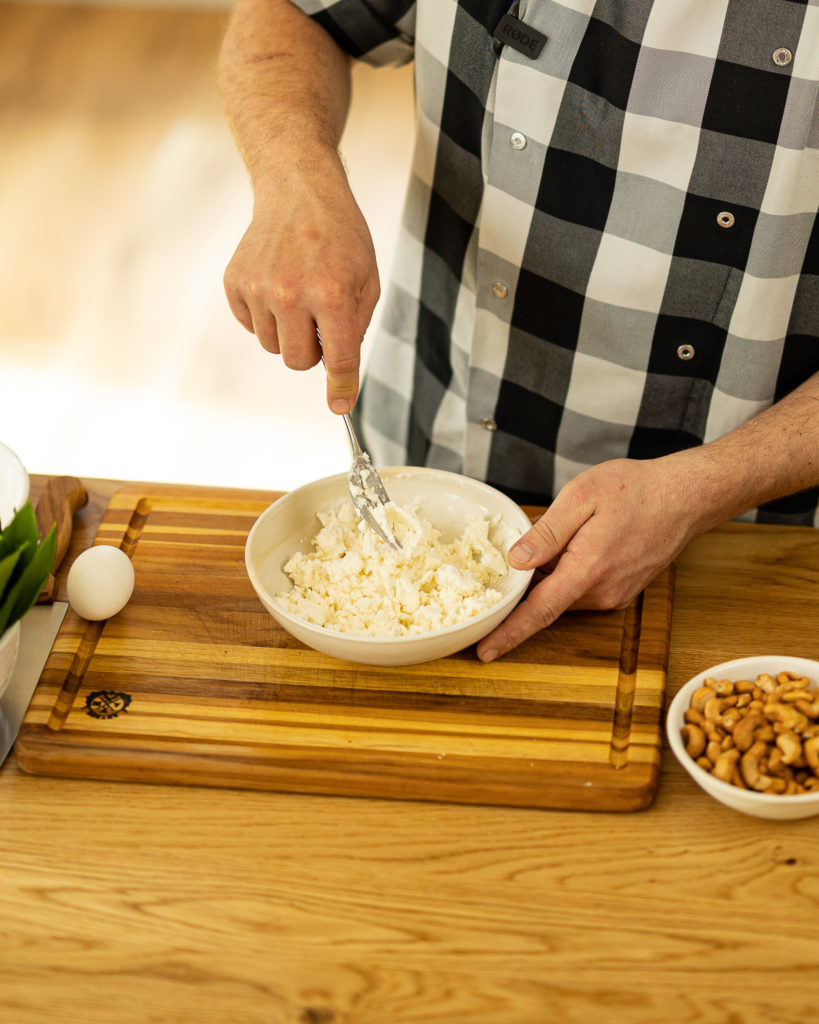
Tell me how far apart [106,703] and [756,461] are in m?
0.78

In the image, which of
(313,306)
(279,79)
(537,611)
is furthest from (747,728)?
(279,79)

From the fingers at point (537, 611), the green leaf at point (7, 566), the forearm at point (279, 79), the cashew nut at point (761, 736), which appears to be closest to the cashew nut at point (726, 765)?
the cashew nut at point (761, 736)

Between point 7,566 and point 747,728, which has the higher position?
point 7,566

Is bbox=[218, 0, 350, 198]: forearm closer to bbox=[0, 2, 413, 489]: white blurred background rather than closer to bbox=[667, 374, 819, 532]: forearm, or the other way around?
bbox=[667, 374, 819, 532]: forearm

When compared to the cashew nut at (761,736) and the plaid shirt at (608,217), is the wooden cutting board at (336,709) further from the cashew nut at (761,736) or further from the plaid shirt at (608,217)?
the plaid shirt at (608,217)

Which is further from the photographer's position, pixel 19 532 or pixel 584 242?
pixel 584 242

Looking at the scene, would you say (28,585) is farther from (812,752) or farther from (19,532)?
(812,752)

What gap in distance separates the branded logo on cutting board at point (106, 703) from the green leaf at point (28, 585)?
0.56 ft

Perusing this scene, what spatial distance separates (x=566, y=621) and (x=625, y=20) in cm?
71

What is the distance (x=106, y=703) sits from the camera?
1088mm

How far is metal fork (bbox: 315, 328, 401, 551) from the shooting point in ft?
3.97

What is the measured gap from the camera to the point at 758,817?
0.97 metres

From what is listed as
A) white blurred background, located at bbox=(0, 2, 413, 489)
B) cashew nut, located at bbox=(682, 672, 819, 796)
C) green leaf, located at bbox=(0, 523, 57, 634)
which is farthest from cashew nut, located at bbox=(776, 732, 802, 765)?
white blurred background, located at bbox=(0, 2, 413, 489)

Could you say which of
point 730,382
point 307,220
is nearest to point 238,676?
point 307,220
